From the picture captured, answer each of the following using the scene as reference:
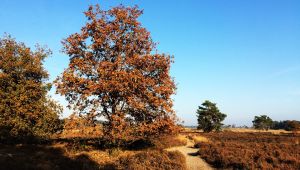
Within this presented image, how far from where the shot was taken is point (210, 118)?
305 ft

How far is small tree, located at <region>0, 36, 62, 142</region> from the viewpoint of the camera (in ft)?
104

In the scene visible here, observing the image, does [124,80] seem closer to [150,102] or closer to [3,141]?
[150,102]

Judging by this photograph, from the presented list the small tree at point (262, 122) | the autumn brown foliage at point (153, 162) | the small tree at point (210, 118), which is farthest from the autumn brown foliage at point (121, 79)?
the small tree at point (262, 122)

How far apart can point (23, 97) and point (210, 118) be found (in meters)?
68.9

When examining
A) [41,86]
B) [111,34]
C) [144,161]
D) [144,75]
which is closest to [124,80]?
[144,75]

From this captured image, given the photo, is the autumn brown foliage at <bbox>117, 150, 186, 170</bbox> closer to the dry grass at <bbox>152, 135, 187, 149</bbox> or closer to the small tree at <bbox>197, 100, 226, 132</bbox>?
the dry grass at <bbox>152, 135, 187, 149</bbox>

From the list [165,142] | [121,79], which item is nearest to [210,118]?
[165,142]

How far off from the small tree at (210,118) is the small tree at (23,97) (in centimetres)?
6407

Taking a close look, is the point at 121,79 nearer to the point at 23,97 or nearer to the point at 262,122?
the point at 23,97

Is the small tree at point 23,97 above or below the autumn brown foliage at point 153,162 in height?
above

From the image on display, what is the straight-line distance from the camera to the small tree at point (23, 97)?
3172 centimetres

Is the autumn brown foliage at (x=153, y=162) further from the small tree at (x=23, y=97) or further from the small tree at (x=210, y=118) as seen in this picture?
the small tree at (x=210, y=118)

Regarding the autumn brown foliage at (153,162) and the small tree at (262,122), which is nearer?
the autumn brown foliage at (153,162)

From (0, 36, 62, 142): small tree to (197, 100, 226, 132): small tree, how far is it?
64067mm
